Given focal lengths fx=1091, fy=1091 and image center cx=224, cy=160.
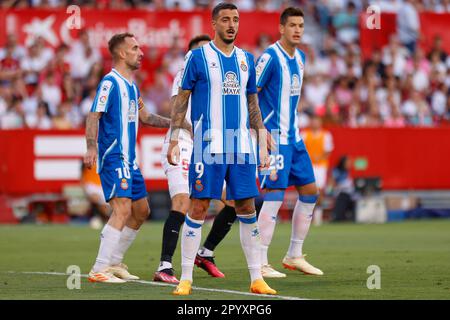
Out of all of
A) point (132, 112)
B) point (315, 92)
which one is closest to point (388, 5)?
point (315, 92)

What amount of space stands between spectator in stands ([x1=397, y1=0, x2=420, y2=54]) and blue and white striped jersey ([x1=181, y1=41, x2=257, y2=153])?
1835 cm

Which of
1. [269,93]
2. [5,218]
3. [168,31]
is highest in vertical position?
[168,31]

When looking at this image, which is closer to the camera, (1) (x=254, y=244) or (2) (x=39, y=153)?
(1) (x=254, y=244)

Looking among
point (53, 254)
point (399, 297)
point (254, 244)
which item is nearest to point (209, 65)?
point (254, 244)

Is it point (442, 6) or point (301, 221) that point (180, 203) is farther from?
point (442, 6)

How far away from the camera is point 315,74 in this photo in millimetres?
25484

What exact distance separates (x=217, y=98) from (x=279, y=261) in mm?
4306

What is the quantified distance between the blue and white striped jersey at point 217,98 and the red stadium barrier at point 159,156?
12265mm

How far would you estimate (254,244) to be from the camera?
992cm

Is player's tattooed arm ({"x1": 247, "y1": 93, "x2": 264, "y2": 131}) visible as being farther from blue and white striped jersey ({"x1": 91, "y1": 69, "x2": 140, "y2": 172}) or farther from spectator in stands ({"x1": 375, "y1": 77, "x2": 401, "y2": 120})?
spectator in stands ({"x1": 375, "y1": 77, "x2": 401, "y2": 120})

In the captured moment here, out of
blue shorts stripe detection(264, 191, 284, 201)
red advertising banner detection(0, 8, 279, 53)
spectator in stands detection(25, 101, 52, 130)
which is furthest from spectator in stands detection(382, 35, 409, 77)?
blue shorts stripe detection(264, 191, 284, 201)

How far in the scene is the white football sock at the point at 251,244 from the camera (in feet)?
32.3

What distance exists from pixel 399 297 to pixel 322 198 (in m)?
13.3
